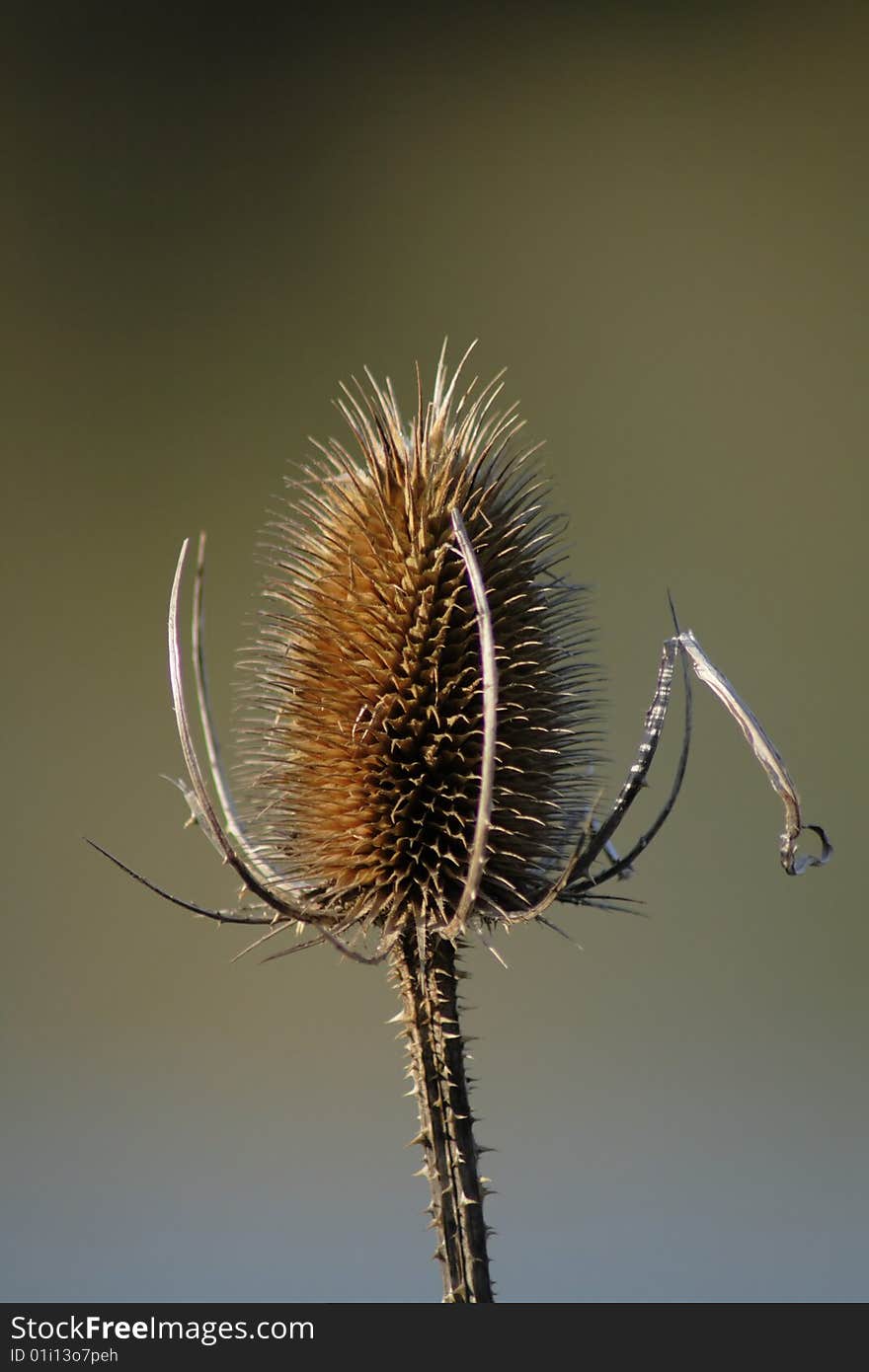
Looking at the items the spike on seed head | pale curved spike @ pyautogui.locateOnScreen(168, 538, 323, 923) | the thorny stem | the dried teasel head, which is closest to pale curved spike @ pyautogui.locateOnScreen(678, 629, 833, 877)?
the dried teasel head

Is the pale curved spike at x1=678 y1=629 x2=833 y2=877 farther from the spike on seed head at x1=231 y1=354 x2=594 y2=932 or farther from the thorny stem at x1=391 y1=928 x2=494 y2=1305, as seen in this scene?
the thorny stem at x1=391 y1=928 x2=494 y2=1305

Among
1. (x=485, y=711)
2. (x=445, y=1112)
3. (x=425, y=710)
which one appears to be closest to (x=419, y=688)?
(x=425, y=710)

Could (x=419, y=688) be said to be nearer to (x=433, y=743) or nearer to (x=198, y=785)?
(x=433, y=743)

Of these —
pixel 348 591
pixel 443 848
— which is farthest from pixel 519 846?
pixel 348 591

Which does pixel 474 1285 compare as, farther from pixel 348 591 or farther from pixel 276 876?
pixel 348 591

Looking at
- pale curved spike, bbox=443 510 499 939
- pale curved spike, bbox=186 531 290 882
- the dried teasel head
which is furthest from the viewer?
pale curved spike, bbox=186 531 290 882

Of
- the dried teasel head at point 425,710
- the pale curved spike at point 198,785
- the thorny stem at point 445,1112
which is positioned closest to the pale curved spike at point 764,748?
the dried teasel head at point 425,710
